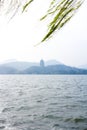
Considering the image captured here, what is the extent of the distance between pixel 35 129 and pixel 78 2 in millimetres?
15895

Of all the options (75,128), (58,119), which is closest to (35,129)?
(75,128)

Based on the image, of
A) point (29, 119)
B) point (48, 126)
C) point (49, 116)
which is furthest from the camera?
point (49, 116)

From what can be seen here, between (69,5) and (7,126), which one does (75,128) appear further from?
(69,5)

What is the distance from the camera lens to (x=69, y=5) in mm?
1360

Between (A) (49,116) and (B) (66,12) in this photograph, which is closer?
(B) (66,12)

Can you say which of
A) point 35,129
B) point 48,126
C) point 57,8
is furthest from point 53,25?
point 48,126

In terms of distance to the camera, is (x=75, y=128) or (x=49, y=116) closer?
(x=75, y=128)

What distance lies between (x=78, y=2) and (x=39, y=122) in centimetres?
1820

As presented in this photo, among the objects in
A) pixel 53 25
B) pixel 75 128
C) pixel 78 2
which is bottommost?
pixel 75 128

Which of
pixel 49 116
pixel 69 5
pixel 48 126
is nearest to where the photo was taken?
pixel 69 5

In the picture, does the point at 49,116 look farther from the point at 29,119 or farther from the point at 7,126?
the point at 7,126

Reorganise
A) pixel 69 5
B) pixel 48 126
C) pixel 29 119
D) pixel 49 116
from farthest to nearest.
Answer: pixel 49 116 → pixel 29 119 → pixel 48 126 → pixel 69 5

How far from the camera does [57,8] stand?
1.38 meters

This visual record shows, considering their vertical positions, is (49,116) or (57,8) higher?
(57,8)
